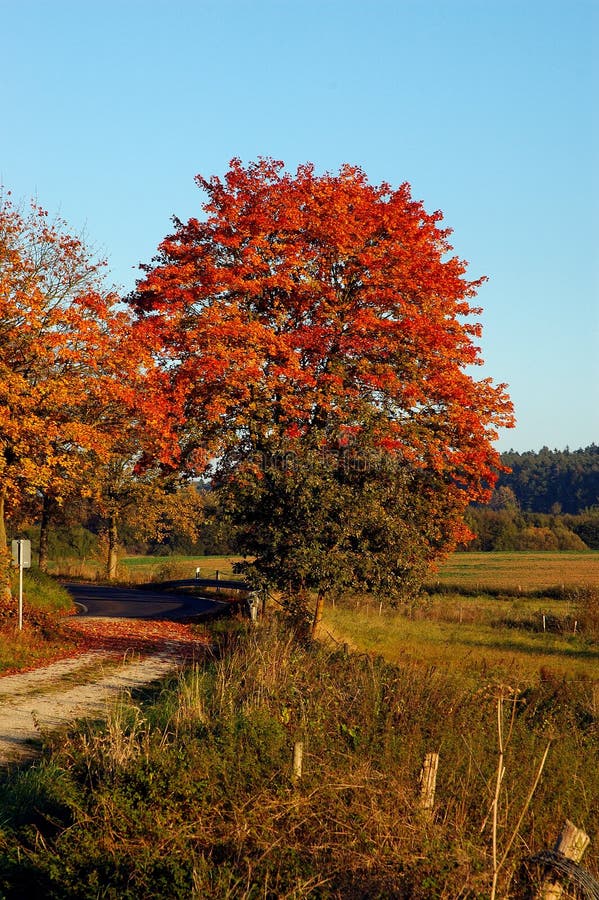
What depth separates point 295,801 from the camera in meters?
7.10

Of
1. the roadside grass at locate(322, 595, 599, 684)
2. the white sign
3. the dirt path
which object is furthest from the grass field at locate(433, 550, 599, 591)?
the white sign

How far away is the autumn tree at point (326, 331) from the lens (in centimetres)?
2370

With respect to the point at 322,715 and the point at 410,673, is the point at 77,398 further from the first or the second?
the point at 322,715

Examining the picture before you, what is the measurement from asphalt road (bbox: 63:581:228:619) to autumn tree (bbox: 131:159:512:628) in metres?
9.06

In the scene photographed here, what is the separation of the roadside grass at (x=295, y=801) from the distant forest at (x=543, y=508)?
5814 centimetres

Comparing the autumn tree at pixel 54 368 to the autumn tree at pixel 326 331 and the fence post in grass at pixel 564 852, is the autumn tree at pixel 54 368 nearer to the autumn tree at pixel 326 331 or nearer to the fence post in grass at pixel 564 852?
the autumn tree at pixel 326 331

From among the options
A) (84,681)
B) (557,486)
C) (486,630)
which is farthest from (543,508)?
(84,681)

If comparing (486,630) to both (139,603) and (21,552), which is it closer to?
(139,603)

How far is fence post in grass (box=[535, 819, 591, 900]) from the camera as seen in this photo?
5.64m

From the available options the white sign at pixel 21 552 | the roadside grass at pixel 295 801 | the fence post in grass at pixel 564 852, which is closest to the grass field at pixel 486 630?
the roadside grass at pixel 295 801

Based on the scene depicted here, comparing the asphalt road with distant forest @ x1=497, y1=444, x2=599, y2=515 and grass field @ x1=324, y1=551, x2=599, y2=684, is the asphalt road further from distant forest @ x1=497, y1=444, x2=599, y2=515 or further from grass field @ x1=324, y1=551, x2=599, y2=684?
distant forest @ x1=497, y1=444, x2=599, y2=515

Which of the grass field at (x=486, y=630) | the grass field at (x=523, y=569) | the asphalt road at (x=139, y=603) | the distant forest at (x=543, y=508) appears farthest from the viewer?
the distant forest at (x=543, y=508)

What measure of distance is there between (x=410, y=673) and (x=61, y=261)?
Answer: 15.9 metres

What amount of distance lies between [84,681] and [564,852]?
472 inches
